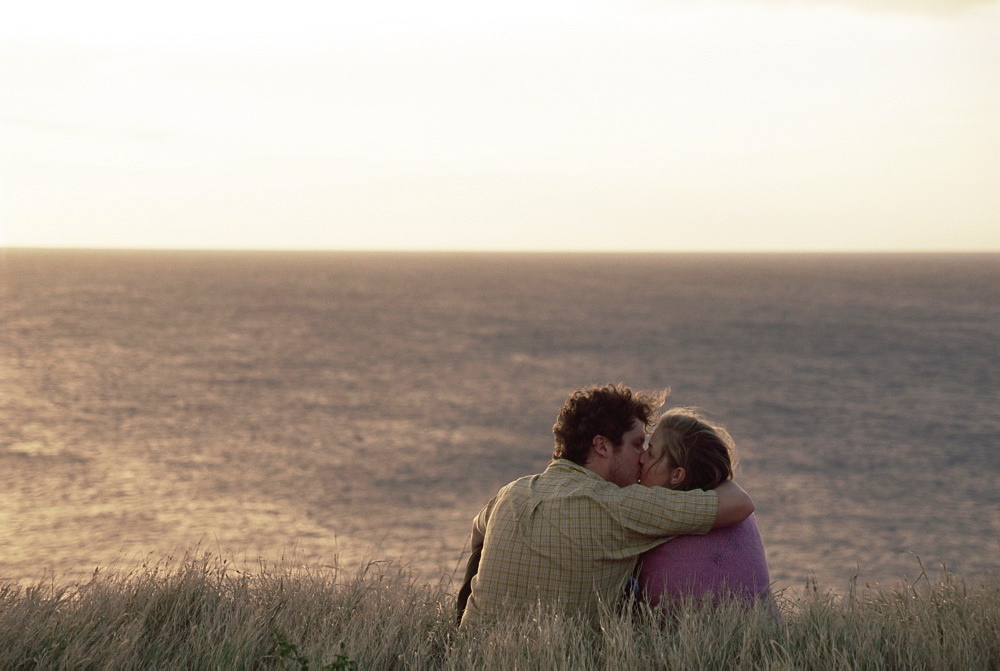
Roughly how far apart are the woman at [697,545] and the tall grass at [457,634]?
0.49 ft

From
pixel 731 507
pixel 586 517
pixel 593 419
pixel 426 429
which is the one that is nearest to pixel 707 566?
pixel 731 507

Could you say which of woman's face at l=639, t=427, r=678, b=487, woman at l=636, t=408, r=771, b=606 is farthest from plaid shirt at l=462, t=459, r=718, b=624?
woman's face at l=639, t=427, r=678, b=487

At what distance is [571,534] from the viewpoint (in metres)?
4.00

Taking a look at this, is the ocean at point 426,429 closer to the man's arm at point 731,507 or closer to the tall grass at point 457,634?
the tall grass at point 457,634

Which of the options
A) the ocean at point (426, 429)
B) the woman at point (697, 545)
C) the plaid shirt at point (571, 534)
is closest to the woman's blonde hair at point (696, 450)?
the woman at point (697, 545)

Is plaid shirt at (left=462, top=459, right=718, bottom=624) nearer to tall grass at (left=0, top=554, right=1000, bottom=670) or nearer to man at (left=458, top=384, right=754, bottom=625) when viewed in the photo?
man at (left=458, top=384, right=754, bottom=625)

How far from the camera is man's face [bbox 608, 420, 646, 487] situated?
4238mm

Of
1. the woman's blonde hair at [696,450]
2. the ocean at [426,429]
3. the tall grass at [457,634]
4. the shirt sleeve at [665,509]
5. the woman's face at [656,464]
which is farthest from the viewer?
the ocean at [426,429]

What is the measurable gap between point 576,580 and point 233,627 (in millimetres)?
1448

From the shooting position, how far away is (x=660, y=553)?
4164 mm

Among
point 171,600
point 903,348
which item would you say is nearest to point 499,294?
point 903,348

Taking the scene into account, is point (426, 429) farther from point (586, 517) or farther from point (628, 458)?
point (586, 517)

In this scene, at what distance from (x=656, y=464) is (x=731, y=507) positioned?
1.46ft

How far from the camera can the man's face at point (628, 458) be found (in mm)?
4238
